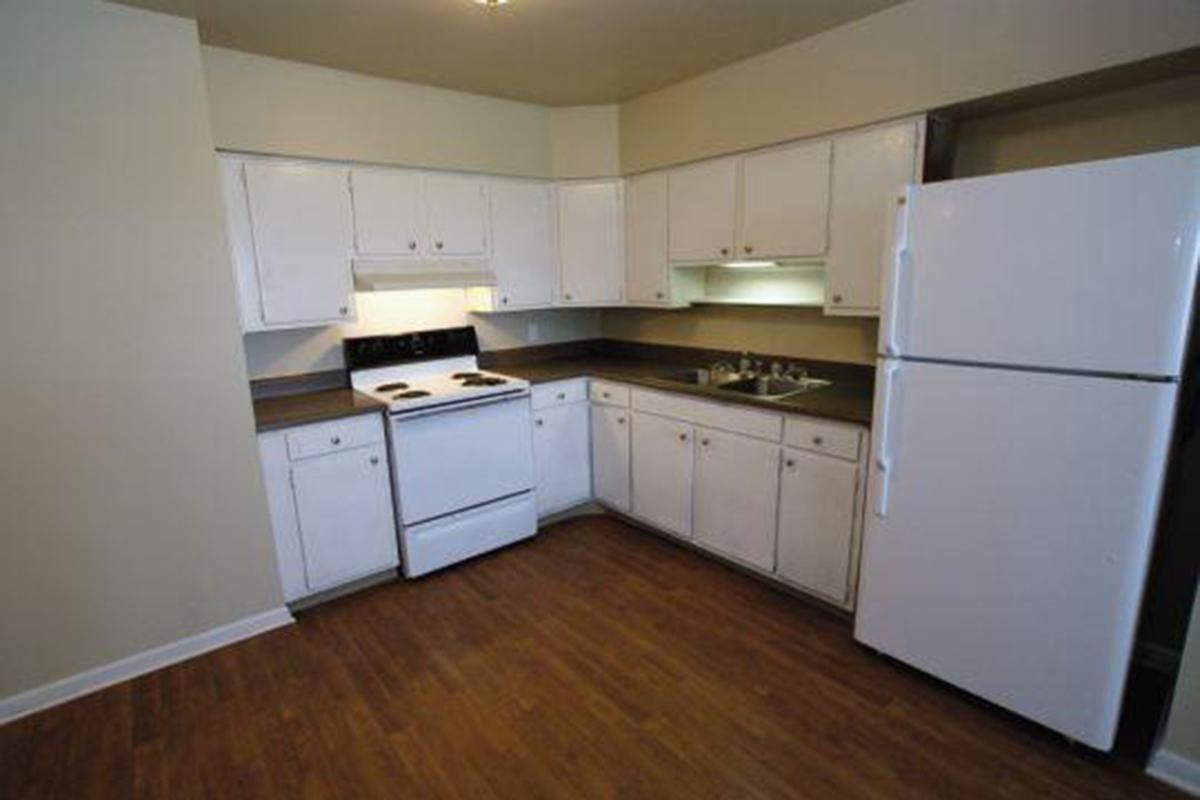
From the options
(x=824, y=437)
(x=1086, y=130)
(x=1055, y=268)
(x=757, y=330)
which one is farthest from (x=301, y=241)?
(x=1086, y=130)

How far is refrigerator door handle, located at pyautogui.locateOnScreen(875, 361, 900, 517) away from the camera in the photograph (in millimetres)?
2113

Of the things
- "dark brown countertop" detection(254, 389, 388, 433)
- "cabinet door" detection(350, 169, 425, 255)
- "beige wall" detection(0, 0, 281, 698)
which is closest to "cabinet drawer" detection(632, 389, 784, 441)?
"dark brown countertop" detection(254, 389, 388, 433)

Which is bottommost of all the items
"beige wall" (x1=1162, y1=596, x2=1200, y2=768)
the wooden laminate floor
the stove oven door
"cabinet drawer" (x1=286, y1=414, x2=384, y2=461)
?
the wooden laminate floor

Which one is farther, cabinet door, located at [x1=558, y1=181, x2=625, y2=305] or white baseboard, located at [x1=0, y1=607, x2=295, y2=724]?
cabinet door, located at [x1=558, y1=181, x2=625, y2=305]

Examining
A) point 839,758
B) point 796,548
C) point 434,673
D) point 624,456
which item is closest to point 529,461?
point 624,456

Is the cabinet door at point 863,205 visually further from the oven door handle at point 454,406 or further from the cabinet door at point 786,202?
the oven door handle at point 454,406

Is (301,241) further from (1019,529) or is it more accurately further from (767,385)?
(1019,529)

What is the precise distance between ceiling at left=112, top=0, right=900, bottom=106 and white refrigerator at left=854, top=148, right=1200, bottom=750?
1095mm

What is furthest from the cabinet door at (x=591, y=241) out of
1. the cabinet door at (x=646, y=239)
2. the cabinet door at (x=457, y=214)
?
the cabinet door at (x=457, y=214)

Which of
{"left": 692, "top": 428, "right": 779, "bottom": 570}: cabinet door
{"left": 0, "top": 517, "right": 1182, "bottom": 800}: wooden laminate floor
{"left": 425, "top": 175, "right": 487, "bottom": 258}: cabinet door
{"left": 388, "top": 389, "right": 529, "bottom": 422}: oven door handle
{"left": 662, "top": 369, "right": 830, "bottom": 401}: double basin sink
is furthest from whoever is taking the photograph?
{"left": 425, "top": 175, "right": 487, "bottom": 258}: cabinet door

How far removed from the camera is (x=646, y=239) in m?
3.60

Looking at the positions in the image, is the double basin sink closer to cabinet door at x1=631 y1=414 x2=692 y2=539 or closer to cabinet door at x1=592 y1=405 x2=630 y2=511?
cabinet door at x1=631 y1=414 x2=692 y2=539

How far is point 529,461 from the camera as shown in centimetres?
345

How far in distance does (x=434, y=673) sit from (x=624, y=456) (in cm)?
161
